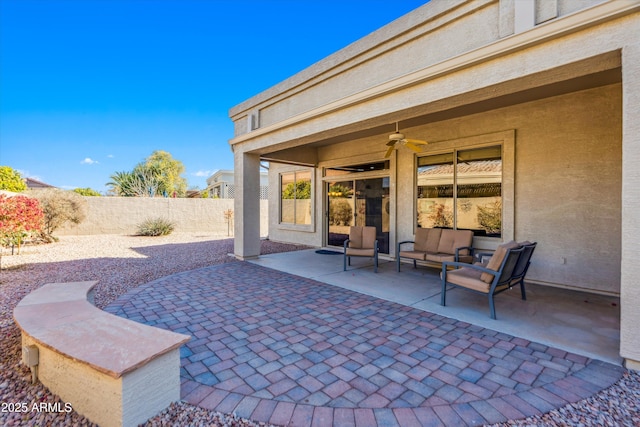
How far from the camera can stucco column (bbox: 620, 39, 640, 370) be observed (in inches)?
93.2

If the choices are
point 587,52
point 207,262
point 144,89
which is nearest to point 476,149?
point 587,52

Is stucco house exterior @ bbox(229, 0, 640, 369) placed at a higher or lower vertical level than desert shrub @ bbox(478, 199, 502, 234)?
higher

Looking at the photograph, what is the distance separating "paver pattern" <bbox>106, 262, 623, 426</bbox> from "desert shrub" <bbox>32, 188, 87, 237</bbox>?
9.73m

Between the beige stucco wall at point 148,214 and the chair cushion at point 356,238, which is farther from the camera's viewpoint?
the beige stucco wall at point 148,214

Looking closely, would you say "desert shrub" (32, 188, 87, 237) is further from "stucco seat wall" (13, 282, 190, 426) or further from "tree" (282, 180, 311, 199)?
"stucco seat wall" (13, 282, 190, 426)

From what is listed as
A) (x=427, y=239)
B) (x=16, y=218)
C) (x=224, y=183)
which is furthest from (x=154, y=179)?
(x=427, y=239)

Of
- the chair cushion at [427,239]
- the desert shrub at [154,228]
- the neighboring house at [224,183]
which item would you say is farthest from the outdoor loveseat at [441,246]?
the neighboring house at [224,183]

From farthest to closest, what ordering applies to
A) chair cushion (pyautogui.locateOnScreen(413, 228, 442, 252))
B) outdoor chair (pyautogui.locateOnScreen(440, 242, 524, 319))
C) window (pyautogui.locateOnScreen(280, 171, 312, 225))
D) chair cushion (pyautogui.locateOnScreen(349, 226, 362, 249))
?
window (pyautogui.locateOnScreen(280, 171, 312, 225))
chair cushion (pyautogui.locateOnScreen(349, 226, 362, 249))
chair cushion (pyautogui.locateOnScreen(413, 228, 442, 252))
outdoor chair (pyautogui.locateOnScreen(440, 242, 524, 319))

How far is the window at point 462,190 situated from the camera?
5.84 meters

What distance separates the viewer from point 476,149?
239 inches

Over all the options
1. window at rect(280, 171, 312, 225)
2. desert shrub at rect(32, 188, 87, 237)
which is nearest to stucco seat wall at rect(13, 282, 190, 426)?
window at rect(280, 171, 312, 225)

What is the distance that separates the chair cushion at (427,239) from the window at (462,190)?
0.45m

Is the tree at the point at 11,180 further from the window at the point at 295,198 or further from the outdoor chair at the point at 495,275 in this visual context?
the outdoor chair at the point at 495,275

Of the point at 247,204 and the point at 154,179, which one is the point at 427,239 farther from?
the point at 154,179
